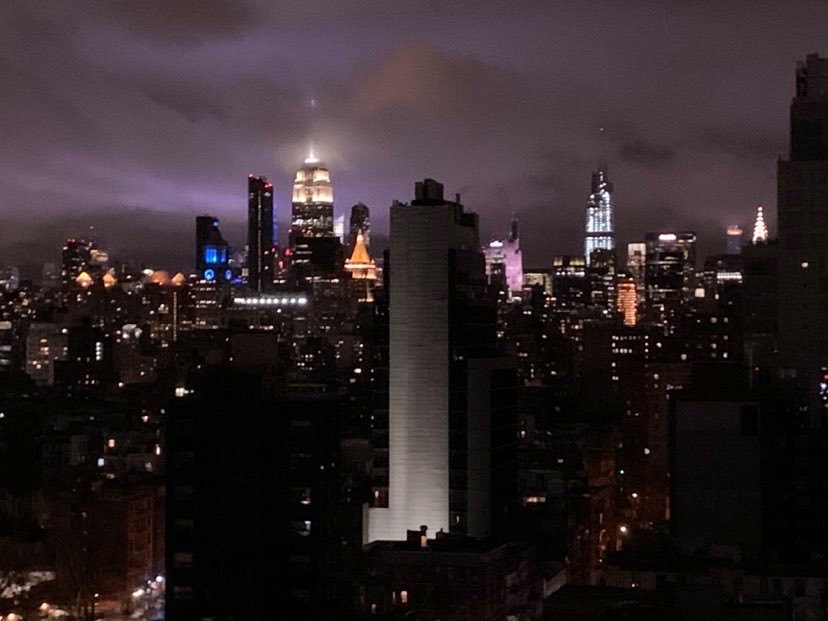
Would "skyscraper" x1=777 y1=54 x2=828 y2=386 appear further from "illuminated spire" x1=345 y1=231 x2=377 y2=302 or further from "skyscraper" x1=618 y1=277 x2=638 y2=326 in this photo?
"illuminated spire" x1=345 y1=231 x2=377 y2=302

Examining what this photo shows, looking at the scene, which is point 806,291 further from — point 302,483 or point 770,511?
point 302,483

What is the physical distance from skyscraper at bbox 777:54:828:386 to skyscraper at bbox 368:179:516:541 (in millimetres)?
15847

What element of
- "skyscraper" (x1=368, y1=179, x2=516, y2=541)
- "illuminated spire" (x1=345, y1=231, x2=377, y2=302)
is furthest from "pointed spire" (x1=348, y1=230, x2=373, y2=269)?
"skyscraper" (x1=368, y1=179, x2=516, y2=541)

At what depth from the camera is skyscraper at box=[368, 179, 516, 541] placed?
32969mm

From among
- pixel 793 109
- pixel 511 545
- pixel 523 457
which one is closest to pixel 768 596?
pixel 511 545

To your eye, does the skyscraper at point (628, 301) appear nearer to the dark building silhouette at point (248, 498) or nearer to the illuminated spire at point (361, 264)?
the illuminated spire at point (361, 264)

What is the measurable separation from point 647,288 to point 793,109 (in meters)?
62.3

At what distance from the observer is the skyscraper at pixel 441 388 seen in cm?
3297

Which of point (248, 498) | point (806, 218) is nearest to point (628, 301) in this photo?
point (806, 218)

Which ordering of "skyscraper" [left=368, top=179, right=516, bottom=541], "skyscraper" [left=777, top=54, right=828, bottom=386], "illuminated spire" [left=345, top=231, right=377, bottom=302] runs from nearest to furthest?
"skyscraper" [left=368, top=179, right=516, bottom=541], "skyscraper" [left=777, top=54, right=828, bottom=386], "illuminated spire" [left=345, top=231, right=377, bottom=302]

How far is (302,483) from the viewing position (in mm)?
20938

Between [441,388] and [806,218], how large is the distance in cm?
1886

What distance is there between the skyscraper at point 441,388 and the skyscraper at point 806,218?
52.0 feet

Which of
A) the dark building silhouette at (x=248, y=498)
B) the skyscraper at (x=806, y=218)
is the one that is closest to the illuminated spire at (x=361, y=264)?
the skyscraper at (x=806, y=218)
